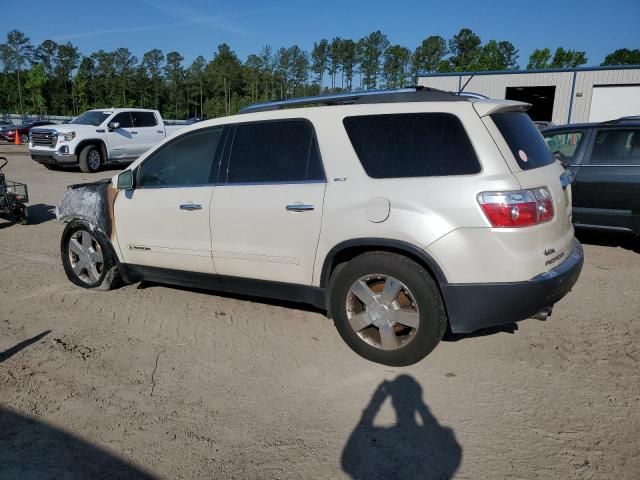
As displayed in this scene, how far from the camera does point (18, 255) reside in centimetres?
651

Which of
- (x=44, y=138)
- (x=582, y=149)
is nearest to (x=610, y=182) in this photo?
(x=582, y=149)

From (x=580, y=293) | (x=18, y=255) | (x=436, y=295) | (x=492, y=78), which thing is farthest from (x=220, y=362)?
(x=492, y=78)

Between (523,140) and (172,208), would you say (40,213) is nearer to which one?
(172,208)

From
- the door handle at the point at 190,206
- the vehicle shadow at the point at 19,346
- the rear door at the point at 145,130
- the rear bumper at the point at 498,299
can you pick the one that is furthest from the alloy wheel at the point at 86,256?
the rear door at the point at 145,130

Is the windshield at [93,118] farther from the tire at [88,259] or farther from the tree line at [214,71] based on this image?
the tree line at [214,71]

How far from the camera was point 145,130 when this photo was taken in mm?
16781

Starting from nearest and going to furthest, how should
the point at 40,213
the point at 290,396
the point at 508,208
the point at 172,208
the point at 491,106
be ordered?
1. the point at 508,208
2. the point at 290,396
3. the point at 491,106
4. the point at 172,208
5. the point at 40,213

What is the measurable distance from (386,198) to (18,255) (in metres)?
5.40

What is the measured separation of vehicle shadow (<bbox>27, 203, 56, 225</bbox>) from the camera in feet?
28.3

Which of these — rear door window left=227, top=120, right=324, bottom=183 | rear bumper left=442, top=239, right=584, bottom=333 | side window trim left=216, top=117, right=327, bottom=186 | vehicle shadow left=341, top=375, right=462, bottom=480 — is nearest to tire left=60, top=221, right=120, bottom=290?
side window trim left=216, top=117, right=327, bottom=186

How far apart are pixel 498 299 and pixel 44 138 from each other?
52.0ft

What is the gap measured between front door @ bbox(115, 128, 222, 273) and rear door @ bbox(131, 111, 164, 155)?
12.4 metres

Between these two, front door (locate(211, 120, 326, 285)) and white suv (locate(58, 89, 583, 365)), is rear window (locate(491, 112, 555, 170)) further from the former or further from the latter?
front door (locate(211, 120, 326, 285))

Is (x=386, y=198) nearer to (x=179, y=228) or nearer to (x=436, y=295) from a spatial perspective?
(x=436, y=295)
